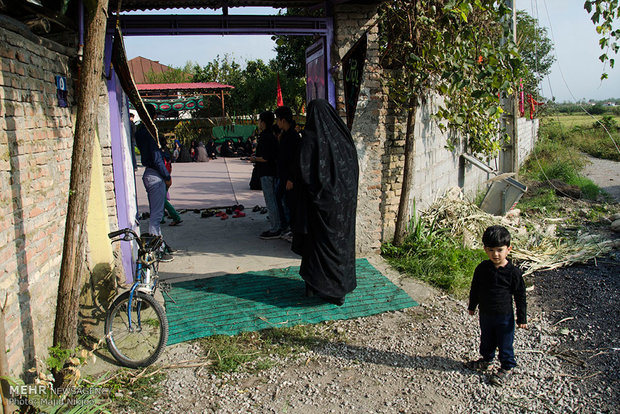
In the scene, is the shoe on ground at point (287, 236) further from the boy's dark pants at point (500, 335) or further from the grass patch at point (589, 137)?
the grass patch at point (589, 137)

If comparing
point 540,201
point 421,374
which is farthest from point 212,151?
point 421,374

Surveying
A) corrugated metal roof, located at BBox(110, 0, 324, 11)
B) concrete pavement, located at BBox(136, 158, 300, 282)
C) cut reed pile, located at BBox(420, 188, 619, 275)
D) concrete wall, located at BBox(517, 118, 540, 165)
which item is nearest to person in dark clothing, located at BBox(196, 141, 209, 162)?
concrete pavement, located at BBox(136, 158, 300, 282)

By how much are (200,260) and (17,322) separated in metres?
3.02

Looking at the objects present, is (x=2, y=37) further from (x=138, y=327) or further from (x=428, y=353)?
(x=428, y=353)

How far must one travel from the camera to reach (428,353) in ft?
12.6

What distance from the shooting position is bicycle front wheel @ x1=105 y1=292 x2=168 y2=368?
3.58m

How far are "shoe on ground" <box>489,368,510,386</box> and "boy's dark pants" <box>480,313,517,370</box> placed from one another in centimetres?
3

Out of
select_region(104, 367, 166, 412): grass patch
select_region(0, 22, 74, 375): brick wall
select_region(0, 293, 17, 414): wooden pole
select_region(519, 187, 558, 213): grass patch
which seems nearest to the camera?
select_region(0, 293, 17, 414): wooden pole

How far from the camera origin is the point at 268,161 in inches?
259

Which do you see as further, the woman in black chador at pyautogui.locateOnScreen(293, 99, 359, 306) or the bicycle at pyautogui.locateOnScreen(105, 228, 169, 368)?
the woman in black chador at pyautogui.locateOnScreen(293, 99, 359, 306)

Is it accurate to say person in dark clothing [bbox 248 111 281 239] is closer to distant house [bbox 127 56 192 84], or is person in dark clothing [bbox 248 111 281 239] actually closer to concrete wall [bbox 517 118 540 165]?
concrete wall [bbox 517 118 540 165]

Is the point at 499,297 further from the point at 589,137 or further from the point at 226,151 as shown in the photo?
the point at 589,137

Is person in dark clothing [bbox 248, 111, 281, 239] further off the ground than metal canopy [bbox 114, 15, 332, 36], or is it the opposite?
metal canopy [bbox 114, 15, 332, 36]

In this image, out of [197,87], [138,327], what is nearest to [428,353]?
[138,327]
